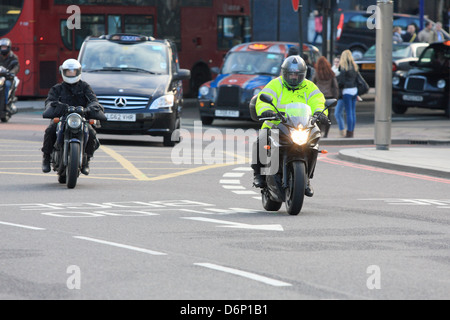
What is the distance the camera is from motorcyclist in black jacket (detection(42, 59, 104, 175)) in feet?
47.5

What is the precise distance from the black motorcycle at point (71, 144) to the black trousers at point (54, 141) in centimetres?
11

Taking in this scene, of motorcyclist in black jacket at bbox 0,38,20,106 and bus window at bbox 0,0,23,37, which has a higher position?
bus window at bbox 0,0,23,37

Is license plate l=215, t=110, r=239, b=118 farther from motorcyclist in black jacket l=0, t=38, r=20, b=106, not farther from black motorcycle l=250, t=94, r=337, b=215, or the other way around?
black motorcycle l=250, t=94, r=337, b=215

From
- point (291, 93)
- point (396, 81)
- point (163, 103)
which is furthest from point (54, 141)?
point (396, 81)

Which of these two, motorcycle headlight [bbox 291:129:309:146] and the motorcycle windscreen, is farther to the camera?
the motorcycle windscreen

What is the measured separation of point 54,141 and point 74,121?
723mm

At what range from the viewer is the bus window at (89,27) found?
30719 millimetres

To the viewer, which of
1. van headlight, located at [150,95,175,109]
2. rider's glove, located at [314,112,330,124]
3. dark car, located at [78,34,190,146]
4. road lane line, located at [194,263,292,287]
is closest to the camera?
road lane line, located at [194,263,292,287]

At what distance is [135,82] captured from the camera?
2144cm

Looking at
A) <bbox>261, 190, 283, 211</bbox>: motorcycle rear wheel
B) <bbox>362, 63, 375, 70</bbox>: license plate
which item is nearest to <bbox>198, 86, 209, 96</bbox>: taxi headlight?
<bbox>362, 63, 375, 70</bbox>: license plate

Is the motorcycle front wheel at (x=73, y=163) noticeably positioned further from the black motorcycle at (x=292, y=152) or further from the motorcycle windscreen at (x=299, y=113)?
the motorcycle windscreen at (x=299, y=113)

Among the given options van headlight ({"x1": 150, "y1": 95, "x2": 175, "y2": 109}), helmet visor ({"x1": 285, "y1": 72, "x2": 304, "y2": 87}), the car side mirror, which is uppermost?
helmet visor ({"x1": 285, "y1": 72, "x2": 304, "y2": 87})

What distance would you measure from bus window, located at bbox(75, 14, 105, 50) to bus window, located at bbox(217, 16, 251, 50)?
14.2ft

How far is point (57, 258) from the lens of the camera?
8820 millimetres
